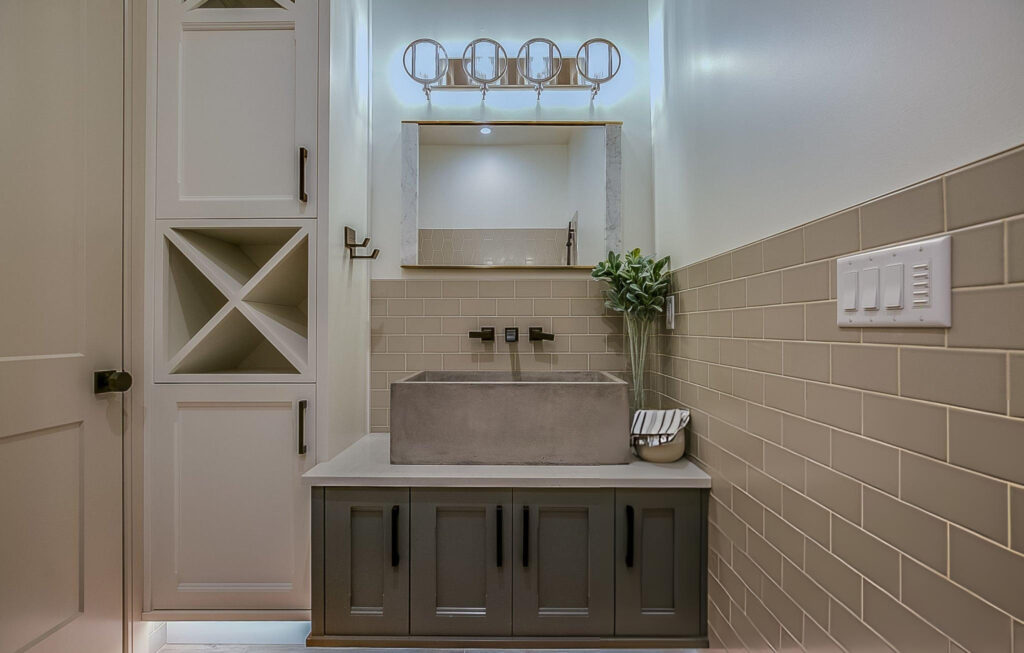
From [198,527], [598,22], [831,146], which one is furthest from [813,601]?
[598,22]

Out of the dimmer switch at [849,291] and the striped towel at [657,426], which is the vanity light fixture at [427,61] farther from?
the dimmer switch at [849,291]

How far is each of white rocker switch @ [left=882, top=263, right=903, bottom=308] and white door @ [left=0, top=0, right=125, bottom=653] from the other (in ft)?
6.18

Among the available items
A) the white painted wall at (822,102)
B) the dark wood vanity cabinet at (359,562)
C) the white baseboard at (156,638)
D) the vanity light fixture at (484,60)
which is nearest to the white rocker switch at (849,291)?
the white painted wall at (822,102)

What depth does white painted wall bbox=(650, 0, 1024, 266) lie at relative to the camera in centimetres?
68

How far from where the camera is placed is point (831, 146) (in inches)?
38.8

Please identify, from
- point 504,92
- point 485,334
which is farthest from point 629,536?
point 504,92

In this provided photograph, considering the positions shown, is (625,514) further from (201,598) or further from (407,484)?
(201,598)

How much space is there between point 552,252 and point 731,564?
135 cm

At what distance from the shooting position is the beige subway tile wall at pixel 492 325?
7.36 ft

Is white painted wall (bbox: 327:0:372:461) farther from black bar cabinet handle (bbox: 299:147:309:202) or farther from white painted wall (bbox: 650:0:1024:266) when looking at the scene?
white painted wall (bbox: 650:0:1024:266)

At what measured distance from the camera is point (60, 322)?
4.67ft

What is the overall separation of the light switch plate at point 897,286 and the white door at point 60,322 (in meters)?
1.87

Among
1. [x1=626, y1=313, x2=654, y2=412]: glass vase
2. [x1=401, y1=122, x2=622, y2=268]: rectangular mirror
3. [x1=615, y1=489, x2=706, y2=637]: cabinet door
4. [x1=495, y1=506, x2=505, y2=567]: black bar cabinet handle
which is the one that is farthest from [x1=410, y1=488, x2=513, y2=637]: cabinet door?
[x1=401, y1=122, x2=622, y2=268]: rectangular mirror

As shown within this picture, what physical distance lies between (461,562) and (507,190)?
1.48 meters
